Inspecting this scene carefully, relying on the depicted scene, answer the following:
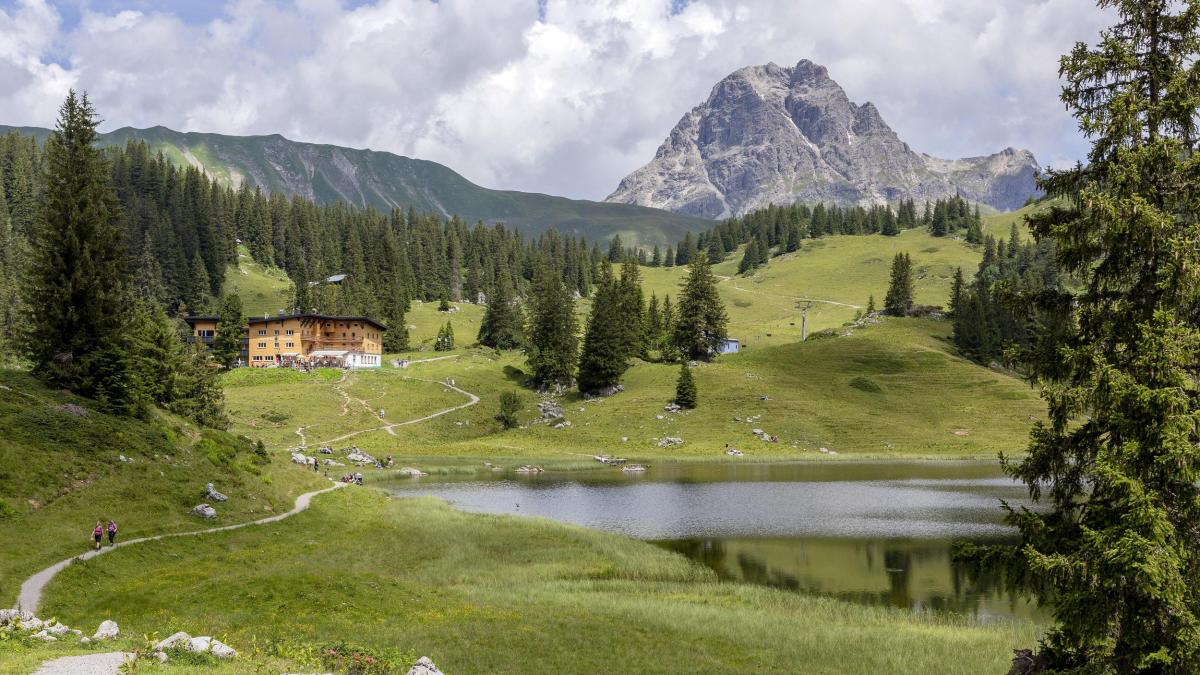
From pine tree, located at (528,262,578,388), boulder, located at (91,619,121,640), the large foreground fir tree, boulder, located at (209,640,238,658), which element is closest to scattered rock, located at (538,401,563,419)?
pine tree, located at (528,262,578,388)

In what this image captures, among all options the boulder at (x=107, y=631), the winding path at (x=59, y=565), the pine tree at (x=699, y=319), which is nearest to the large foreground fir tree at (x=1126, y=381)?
the boulder at (x=107, y=631)

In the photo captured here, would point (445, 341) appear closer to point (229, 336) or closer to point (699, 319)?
point (229, 336)

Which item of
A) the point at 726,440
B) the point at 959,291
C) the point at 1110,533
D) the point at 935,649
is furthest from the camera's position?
the point at 959,291

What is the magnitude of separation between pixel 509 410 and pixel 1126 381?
4282 inches

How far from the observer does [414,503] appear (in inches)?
2388

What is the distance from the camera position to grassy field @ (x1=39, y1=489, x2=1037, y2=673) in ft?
81.8

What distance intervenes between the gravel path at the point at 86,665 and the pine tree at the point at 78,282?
42977mm

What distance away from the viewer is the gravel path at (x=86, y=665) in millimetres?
15501

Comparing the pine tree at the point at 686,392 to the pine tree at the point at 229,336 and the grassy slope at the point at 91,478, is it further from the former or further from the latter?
the pine tree at the point at 229,336

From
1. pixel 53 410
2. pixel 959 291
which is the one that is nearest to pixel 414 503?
pixel 53 410

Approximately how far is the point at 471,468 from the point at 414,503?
98.4 ft

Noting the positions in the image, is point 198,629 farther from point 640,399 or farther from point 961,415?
point 961,415

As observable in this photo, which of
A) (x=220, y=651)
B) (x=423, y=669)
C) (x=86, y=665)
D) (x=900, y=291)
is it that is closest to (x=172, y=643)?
(x=220, y=651)

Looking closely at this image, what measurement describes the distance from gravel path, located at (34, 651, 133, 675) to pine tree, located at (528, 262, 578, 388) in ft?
385
